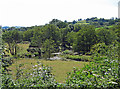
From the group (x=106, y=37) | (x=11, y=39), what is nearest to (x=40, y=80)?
(x=11, y=39)

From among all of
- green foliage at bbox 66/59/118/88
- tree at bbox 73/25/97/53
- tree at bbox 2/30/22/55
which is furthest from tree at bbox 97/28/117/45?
green foliage at bbox 66/59/118/88

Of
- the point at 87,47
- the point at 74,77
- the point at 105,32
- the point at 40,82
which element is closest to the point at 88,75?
the point at 74,77

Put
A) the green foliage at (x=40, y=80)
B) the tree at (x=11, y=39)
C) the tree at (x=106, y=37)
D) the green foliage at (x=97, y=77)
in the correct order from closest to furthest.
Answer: the green foliage at (x=97, y=77) < the green foliage at (x=40, y=80) < the tree at (x=11, y=39) < the tree at (x=106, y=37)

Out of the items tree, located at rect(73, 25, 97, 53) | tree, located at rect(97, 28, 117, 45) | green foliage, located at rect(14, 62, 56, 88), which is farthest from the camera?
tree, located at rect(97, 28, 117, 45)

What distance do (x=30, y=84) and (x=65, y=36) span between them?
37.6 meters

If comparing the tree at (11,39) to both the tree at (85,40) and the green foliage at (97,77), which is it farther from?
the green foliage at (97,77)

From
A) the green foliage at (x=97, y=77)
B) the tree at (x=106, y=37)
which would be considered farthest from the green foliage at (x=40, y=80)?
the tree at (x=106, y=37)

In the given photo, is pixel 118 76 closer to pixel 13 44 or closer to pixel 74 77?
pixel 74 77

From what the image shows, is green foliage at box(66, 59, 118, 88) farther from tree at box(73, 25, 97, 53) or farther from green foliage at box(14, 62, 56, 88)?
tree at box(73, 25, 97, 53)

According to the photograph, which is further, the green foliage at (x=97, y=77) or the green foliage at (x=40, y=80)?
the green foliage at (x=40, y=80)

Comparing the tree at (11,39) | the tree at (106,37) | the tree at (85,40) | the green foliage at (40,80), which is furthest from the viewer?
the tree at (106,37)

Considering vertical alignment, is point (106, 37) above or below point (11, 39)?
below

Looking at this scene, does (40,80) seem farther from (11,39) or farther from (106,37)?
(106,37)

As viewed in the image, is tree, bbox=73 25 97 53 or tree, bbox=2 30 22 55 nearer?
tree, bbox=2 30 22 55
